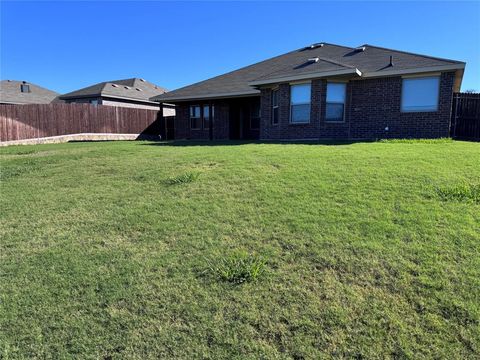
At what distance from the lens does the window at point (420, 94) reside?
1319 cm

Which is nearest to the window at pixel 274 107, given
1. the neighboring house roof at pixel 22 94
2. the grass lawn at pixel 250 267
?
the grass lawn at pixel 250 267

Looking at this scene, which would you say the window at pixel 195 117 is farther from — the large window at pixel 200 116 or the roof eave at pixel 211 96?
the roof eave at pixel 211 96

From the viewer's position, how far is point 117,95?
3088 cm

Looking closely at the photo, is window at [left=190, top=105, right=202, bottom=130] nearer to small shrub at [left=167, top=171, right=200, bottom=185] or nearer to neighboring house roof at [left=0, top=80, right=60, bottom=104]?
small shrub at [left=167, top=171, right=200, bottom=185]

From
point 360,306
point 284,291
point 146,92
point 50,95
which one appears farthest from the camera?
point 50,95

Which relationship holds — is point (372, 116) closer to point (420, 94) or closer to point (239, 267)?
point (420, 94)

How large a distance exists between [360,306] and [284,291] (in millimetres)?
708

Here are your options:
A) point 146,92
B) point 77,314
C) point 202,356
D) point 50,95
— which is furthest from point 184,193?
point 50,95

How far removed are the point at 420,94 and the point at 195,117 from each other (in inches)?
502

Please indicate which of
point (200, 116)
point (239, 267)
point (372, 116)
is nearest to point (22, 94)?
point (200, 116)

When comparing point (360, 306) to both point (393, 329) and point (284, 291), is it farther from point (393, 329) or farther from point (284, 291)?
point (284, 291)

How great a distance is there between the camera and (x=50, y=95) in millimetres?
38219

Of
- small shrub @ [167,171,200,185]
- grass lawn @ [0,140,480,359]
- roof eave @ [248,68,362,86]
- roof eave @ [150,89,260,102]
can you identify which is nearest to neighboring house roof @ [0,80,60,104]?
roof eave @ [150,89,260,102]

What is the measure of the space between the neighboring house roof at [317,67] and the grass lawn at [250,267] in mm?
7644
